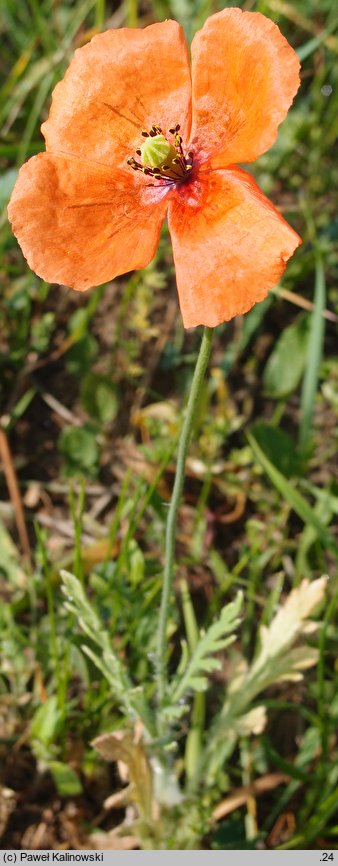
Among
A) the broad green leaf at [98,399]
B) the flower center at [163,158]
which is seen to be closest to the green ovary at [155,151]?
the flower center at [163,158]

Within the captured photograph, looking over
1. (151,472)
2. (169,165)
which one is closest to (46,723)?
(151,472)

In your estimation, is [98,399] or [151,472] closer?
[151,472]

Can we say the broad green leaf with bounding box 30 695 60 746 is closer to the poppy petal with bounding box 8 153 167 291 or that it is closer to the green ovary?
the poppy petal with bounding box 8 153 167 291

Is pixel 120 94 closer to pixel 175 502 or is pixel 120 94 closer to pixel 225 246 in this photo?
pixel 225 246

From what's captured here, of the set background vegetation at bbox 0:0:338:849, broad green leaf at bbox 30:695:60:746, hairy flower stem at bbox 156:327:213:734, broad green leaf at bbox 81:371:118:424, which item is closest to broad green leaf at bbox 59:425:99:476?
background vegetation at bbox 0:0:338:849

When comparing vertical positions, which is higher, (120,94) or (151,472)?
(120,94)

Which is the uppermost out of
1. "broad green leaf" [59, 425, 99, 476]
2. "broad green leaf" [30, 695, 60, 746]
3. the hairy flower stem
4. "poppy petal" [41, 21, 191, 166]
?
"poppy petal" [41, 21, 191, 166]

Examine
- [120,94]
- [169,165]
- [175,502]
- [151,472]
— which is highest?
[120,94]
